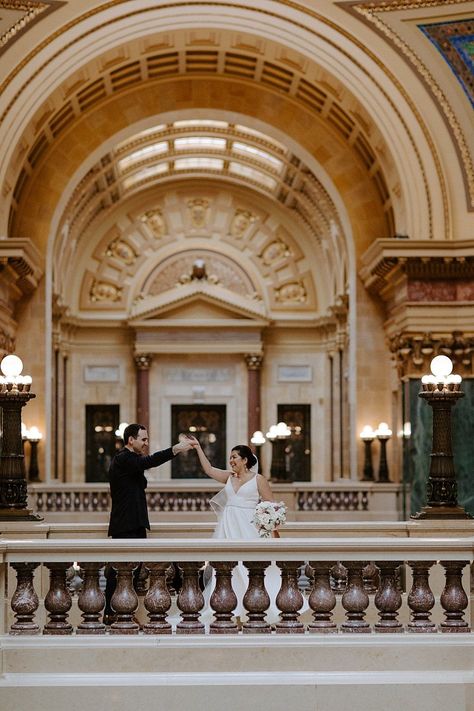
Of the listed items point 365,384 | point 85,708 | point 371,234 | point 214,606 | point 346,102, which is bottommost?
point 85,708

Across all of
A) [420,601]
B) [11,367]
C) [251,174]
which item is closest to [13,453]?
[11,367]

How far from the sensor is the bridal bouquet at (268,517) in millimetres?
9734

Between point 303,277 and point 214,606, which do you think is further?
point 303,277

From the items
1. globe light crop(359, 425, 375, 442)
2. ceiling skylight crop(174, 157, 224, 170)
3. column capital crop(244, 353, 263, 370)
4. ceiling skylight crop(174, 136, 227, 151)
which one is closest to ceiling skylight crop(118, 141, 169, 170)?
ceiling skylight crop(174, 136, 227, 151)

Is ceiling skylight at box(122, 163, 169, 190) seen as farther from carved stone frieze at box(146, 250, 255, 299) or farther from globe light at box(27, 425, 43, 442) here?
globe light at box(27, 425, 43, 442)

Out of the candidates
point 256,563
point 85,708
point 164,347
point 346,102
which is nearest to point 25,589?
point 85,708

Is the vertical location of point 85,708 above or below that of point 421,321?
below

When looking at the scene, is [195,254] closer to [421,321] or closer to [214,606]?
[421,321]

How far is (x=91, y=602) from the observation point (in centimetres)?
792

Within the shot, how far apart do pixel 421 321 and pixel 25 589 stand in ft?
53.4

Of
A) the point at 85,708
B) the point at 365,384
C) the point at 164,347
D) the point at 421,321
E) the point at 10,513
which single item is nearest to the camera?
the point at 85,708

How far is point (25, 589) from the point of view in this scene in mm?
7918

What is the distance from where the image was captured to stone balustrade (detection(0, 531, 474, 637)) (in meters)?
7.86

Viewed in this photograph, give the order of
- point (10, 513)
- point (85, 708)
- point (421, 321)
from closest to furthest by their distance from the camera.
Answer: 1. point (85, 708)
2. point (10, 513)
3. point (421, 321)
